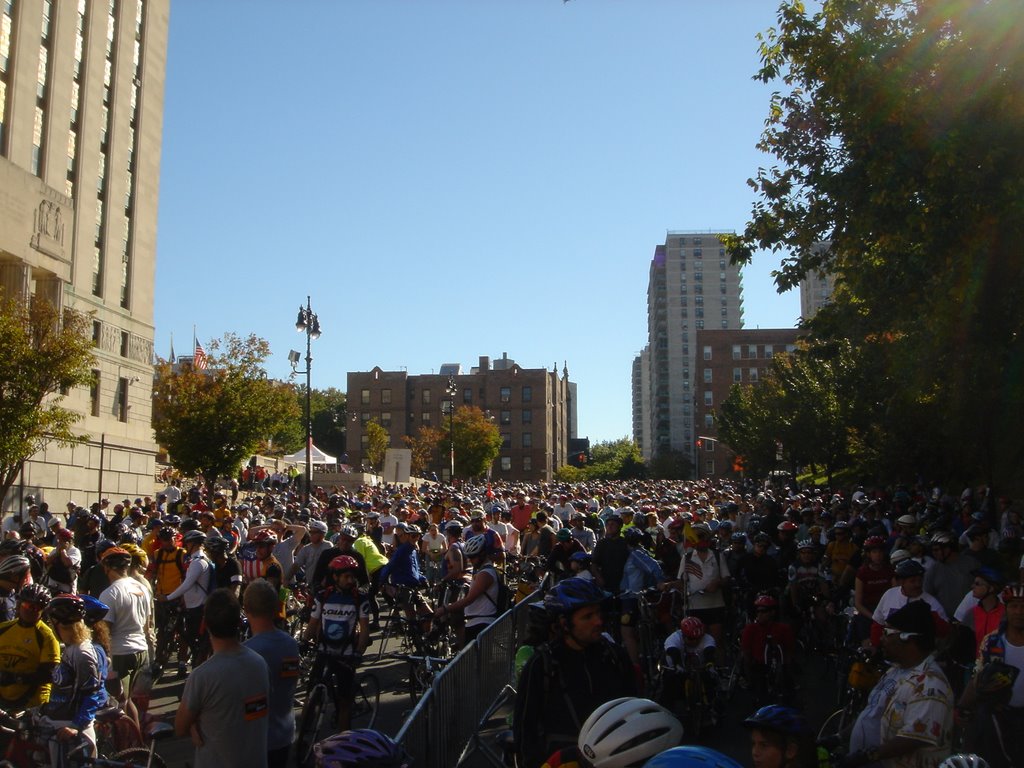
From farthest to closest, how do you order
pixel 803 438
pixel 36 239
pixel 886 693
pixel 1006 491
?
pixel 803 438, pixel 36 239, pixel 1006 491, pixel 886 693

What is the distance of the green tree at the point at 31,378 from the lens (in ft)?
82.4

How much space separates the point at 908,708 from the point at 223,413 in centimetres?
3810

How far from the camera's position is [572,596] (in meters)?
4.64

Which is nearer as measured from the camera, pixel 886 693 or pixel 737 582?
pixel 886 693

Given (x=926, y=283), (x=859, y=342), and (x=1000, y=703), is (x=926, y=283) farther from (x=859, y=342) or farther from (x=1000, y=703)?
(x=1000, y=703)

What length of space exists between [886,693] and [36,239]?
119ft

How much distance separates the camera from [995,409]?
2355 centimetres

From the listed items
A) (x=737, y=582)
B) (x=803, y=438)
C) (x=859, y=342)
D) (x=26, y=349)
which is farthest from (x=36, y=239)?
(x=803, y=438)

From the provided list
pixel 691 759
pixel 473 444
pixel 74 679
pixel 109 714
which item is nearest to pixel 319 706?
pixel 109 714

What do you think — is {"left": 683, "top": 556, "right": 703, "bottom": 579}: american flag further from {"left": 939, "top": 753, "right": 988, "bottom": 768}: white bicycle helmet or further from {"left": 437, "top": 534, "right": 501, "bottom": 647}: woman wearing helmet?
{"left": 939, "top": 753, "right": 988, "bottom": 768}: white bicycle helmet

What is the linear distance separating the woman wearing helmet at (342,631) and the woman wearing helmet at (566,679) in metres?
4.37

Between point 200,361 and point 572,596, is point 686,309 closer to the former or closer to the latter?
point 200,361

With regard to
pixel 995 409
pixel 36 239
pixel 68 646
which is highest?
pixel 36 239

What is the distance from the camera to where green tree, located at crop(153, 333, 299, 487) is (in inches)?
1596
